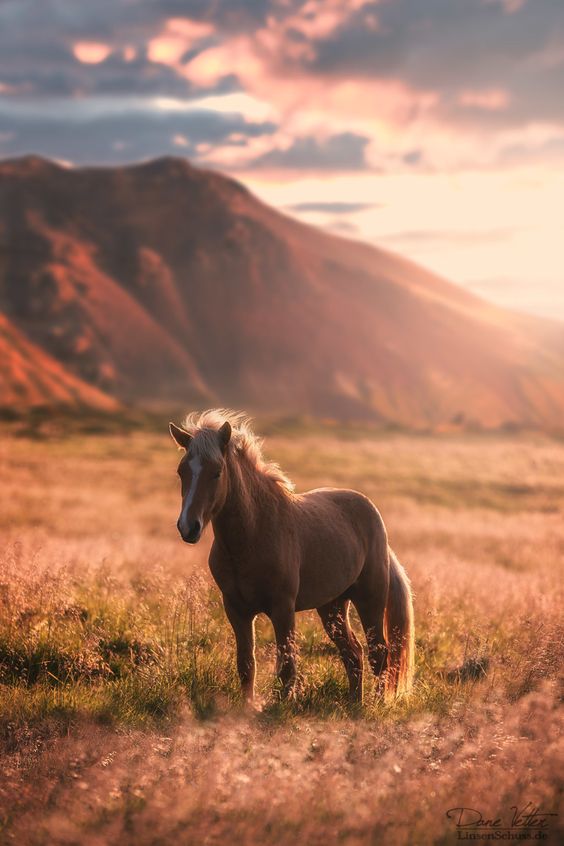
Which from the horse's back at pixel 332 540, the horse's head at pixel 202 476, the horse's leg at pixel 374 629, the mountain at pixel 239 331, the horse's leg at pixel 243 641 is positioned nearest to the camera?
the horse's head at pixel 202 476

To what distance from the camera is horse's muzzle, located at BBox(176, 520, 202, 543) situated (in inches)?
203

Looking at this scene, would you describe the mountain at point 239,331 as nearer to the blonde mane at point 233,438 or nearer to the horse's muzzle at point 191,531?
the blonde mane at point 233,438

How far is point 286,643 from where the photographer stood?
5.94 m

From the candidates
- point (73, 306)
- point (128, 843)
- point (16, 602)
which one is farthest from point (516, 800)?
point (73, 306)

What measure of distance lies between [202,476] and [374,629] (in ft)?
8.69

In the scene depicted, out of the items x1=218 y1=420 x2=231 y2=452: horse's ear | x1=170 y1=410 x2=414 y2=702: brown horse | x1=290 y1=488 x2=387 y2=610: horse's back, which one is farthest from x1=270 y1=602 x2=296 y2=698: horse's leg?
x1=218 y1=420 x2=231 y2=452: horse's ear

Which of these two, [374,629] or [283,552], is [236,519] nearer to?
[283,552]

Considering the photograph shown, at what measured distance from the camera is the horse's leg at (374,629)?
6949 millimetres

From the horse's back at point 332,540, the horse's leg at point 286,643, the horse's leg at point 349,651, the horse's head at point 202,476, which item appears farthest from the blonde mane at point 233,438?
the horse's leg at point 349,651

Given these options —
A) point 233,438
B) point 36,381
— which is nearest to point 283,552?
point 233,438

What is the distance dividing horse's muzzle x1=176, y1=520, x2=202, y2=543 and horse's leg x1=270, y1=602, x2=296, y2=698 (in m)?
1.16

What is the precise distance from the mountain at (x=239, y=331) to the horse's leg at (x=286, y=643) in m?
139

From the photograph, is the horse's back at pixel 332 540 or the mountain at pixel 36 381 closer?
the horse's back at pixel 332 540

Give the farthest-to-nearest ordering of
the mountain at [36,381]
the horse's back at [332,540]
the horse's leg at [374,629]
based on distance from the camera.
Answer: the mountain at [36,381] → the horse's leg at [374,629] → the horse's back at [332,540]
